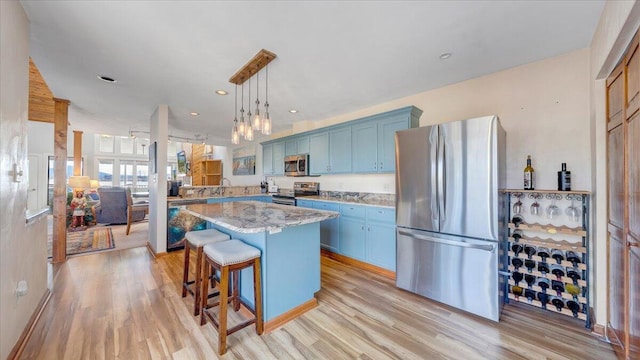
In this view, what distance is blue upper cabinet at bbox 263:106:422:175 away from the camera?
3.21 meters

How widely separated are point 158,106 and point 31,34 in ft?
6.14

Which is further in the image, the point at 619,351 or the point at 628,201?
the point at 619,351

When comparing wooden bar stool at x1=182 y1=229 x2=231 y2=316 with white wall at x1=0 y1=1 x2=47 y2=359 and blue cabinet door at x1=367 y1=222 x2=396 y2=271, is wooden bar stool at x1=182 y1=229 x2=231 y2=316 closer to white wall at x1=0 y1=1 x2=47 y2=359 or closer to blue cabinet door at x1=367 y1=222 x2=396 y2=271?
white wall at x1=0 y1=1 x2=47 y2=359

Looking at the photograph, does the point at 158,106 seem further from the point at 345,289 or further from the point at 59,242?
the point at 345,289

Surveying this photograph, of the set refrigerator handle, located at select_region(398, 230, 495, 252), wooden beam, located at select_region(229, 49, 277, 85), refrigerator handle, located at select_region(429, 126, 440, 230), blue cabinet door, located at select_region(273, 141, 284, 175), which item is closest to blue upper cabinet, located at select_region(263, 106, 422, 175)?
blue cabinet door, located at select_region(273, 141, 284, 175)

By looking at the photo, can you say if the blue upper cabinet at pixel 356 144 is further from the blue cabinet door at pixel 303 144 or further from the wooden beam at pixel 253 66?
the wooden beam at pixel 253 66

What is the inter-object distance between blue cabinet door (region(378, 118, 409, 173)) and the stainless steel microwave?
5.30 feet

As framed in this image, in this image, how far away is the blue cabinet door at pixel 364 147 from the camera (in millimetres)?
3422

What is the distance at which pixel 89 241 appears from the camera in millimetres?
4688

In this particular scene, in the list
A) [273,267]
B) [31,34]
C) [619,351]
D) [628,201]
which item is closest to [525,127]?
[628,201]

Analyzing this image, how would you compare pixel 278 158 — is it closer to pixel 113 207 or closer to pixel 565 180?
pixel 565 180

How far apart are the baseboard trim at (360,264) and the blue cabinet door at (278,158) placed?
213 centimetres

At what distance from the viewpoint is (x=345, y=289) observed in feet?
8.86

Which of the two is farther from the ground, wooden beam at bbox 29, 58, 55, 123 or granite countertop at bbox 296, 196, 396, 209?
wooden beam at bbox 29, 58, 55, 123
